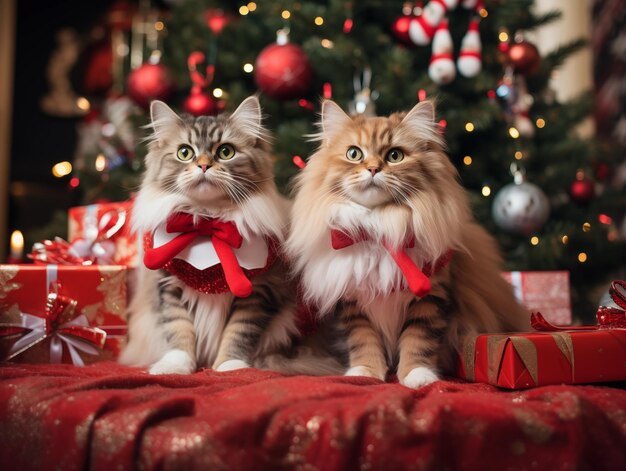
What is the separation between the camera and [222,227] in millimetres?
1361

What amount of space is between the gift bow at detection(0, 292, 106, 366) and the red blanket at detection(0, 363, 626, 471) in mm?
512

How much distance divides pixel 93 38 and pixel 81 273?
125 inches

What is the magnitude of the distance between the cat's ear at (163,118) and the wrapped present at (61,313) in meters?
0.45

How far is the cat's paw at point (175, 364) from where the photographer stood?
1313 millimetres

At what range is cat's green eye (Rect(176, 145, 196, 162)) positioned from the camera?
1.39 metres

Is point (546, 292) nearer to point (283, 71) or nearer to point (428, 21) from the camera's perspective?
point (428, 21)

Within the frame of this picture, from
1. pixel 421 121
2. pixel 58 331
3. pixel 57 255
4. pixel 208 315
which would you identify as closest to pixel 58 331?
pixel 58 331

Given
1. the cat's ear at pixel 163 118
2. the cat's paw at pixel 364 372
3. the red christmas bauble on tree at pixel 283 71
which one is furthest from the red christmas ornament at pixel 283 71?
the cat's paw at pixel 364 372

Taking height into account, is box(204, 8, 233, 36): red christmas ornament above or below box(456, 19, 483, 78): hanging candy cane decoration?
above

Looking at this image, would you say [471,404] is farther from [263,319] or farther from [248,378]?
[263,319]

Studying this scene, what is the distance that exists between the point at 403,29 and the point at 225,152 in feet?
3.59

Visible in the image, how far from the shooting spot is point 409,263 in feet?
4.03

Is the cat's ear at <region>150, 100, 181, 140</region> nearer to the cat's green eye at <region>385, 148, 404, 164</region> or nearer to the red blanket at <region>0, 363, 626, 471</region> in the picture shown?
the cat's green eye at <region>385, 148, 404, 164</region>

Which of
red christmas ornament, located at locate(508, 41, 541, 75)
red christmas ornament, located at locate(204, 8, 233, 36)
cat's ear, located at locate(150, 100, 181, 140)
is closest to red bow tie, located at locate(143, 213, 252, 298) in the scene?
cat's ear, located at locate(150, 100, 181, 140)
